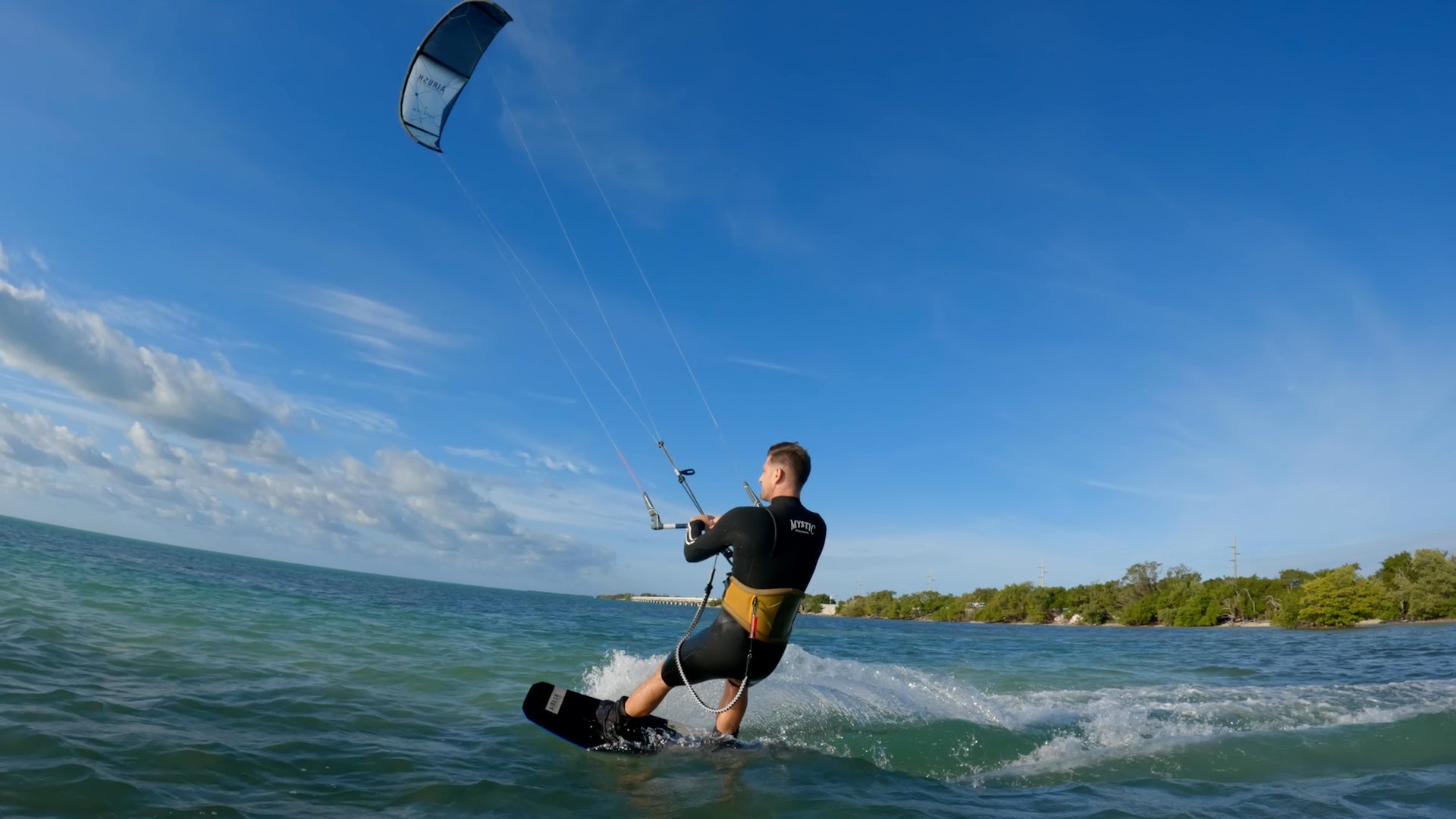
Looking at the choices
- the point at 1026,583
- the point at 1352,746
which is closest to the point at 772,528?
the point at 1352,746

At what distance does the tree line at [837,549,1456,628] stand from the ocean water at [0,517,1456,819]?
54.1 metres

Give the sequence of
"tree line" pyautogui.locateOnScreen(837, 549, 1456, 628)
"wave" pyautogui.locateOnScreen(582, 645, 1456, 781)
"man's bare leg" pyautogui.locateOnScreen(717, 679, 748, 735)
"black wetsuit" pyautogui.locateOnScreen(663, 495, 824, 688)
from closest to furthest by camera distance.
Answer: "black wetsuit" pyautogui.locateOnScreen(663, 495, 824, 688), "man's bare leg" pyautogui.locateOnScreen(717, 679, 748, 735), "wave" pyautogui.locateOnScreen(582, 645, 1456, 781), "tree line" pyautogui.locateOnScreen(837, 549, 1456, 628)

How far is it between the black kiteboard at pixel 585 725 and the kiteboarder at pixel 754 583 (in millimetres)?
109

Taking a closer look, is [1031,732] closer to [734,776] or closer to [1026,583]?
[734,776]

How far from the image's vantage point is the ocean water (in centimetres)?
464

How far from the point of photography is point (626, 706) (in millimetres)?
6270

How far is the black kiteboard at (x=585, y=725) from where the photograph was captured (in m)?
6.20

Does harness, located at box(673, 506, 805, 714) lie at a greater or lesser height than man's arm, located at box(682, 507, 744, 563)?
lesser

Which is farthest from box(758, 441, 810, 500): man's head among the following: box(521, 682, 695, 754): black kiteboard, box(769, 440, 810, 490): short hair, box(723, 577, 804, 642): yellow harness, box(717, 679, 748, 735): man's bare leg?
box(521, 682, 695, 754): black kiteboard

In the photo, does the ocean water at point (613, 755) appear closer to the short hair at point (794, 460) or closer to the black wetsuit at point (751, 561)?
the black wetsuit at point (751, 561)

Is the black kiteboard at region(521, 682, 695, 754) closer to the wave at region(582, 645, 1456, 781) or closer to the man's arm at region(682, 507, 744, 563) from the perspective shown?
the wave at region(582, 645, 1456, 781)

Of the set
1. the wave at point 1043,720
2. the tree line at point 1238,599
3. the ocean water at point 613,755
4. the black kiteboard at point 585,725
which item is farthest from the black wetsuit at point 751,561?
the tree line at point 1238,599

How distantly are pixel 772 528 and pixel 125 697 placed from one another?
5.93 meters

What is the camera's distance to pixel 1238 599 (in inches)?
2810
